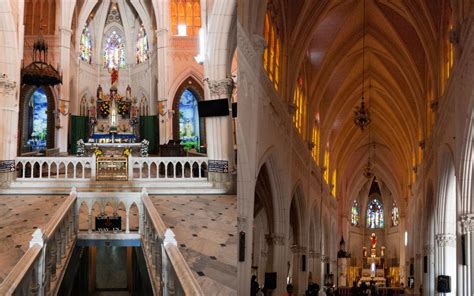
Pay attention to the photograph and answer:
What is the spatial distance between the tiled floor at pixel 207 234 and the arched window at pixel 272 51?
121 inches

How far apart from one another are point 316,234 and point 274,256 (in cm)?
771

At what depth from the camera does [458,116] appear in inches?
472

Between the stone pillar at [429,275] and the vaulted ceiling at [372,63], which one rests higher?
the vaulted ceiling at [372,63]

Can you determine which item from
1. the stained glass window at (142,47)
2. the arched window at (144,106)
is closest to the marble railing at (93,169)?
the arched window at (144,106)

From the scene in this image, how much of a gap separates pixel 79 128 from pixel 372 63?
32.5 feet

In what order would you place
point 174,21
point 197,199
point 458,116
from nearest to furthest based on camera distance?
point 197,199
point 458,116
point 174,21

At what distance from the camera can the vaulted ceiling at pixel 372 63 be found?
15359 millimetres

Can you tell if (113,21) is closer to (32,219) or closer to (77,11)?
(77,11)

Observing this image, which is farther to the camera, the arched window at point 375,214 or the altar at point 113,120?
the arched window at point 375,214

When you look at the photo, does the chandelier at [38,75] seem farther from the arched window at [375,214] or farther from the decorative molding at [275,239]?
the arched window at [375,214]

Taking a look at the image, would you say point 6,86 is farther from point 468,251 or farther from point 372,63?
point 372,63

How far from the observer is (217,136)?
22.9 feet

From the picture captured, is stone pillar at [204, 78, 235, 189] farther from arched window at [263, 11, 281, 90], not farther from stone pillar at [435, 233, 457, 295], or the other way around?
stone pillar at [435, 233, 457, 295]

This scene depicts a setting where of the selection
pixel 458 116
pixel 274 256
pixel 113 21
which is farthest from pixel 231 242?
pixel 113 21
